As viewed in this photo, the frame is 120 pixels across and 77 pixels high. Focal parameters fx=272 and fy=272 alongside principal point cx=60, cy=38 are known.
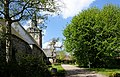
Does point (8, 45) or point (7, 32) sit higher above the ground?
point (7, 32)

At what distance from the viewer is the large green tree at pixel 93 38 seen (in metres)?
57.2

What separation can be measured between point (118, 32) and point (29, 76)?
122 feet

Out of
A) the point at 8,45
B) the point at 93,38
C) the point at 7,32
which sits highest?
the point at 93,38

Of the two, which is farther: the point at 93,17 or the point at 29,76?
the point at 93,17

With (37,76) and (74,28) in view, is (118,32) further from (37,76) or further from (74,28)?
(37,76)

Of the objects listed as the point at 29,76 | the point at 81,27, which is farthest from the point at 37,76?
the point at 81,27

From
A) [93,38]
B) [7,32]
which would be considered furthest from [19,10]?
[93,38]

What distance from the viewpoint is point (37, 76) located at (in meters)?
26.3

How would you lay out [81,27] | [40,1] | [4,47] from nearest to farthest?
[40,1]
[4,47]
[81,27]

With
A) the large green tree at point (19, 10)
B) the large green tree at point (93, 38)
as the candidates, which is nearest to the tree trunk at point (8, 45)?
the large green tree at point (19, 10)

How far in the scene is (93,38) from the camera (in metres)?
57.6

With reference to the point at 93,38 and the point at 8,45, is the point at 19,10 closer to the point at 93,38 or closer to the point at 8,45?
the point at 8,45

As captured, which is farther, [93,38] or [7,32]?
[93,38]

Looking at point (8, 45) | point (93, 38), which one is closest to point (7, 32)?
point (8, 45)
